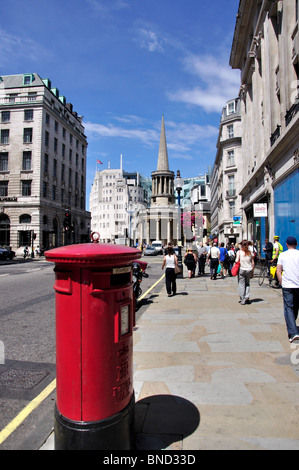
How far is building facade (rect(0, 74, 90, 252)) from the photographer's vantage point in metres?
46.2

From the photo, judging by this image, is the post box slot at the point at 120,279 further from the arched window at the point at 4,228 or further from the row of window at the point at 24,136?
the row of window at the point at 24,136

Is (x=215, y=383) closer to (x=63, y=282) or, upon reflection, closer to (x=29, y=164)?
(x=63, y=282)

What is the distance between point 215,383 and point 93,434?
200cm

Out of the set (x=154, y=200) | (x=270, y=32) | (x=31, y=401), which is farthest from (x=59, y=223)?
(x=154, y=200)

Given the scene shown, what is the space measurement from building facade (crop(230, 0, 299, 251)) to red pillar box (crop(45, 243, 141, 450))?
1263 centimetres

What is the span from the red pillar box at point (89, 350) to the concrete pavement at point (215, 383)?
0.53 m

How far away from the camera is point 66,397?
8.05 feet

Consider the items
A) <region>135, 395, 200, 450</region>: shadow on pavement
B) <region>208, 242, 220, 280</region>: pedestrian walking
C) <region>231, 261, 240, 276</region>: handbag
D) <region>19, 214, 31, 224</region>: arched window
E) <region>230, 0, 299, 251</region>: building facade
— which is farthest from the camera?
<region>19, 214, 31, 224</region>: arched window

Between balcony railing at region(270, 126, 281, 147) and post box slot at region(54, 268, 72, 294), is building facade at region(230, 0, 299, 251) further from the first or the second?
post box slot at region(54, 268, 72, 294)

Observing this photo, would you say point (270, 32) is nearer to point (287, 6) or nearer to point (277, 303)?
point (287, 6)

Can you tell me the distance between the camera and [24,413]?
11.3 feet

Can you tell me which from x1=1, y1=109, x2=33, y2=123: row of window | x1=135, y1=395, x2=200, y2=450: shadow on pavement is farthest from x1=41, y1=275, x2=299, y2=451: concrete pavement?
x1=1, y1=109, x2=33, y2=123: row of window

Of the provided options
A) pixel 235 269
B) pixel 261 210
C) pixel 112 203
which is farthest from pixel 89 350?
pixel 112 203
